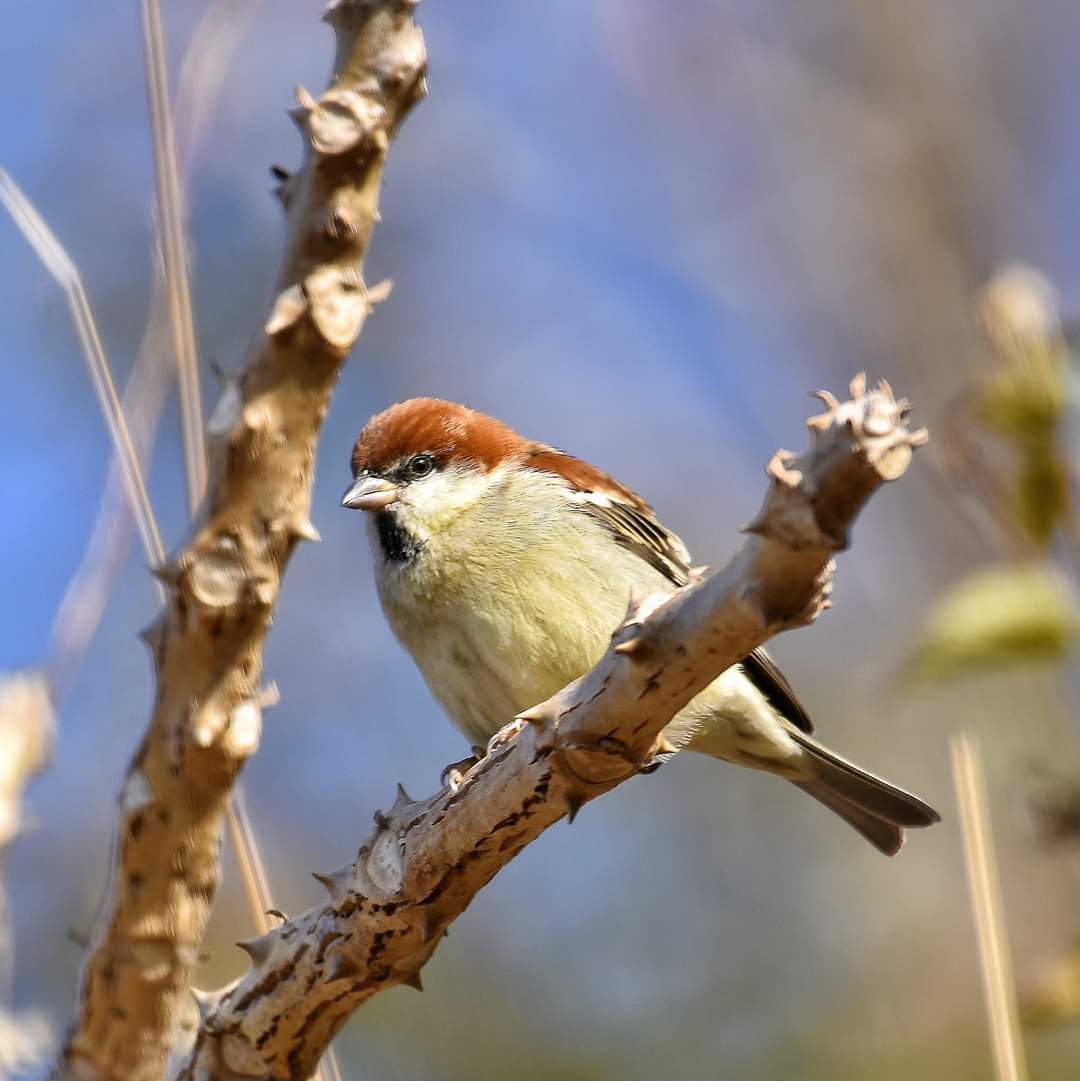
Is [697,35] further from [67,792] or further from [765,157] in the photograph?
[67,792]

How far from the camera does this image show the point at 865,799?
351 cm

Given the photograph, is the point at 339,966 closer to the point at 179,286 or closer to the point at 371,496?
the point at 179,286

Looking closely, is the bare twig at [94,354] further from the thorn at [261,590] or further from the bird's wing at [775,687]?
the bird's wing at [775,687]

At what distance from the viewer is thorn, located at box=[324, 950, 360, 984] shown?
6.86ft

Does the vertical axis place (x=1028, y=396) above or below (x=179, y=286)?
below

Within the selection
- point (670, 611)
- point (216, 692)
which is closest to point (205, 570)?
point (216, 692)

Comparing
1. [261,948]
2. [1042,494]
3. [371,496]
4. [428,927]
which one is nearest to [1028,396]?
[1042,494]

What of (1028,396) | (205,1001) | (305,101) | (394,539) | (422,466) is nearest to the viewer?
(305,101)

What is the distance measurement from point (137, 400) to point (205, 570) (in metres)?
0.88

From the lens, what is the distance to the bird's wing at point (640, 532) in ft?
11.1

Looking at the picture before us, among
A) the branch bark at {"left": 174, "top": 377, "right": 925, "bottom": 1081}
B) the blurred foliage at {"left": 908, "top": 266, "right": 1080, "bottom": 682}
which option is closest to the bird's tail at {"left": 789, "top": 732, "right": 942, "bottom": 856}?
the branch bark at {"left": 174, "top": 377, "right": 925, "bottom": 1081}

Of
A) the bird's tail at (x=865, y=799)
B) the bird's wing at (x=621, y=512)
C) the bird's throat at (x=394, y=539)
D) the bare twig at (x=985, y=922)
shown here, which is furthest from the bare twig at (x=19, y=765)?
the bird's tail at (x=865, y=799)

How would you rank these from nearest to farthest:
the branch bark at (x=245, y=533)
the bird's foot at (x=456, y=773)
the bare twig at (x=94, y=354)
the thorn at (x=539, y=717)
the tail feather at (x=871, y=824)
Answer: the branch bark at (x=245, y=533), the thorn at (x=539, y=717), the bird's foot at (x=456, y=773), the bare twig at (x=94, y=354), the tail feather at (x=871, y=824)

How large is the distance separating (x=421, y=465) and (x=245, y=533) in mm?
1699
